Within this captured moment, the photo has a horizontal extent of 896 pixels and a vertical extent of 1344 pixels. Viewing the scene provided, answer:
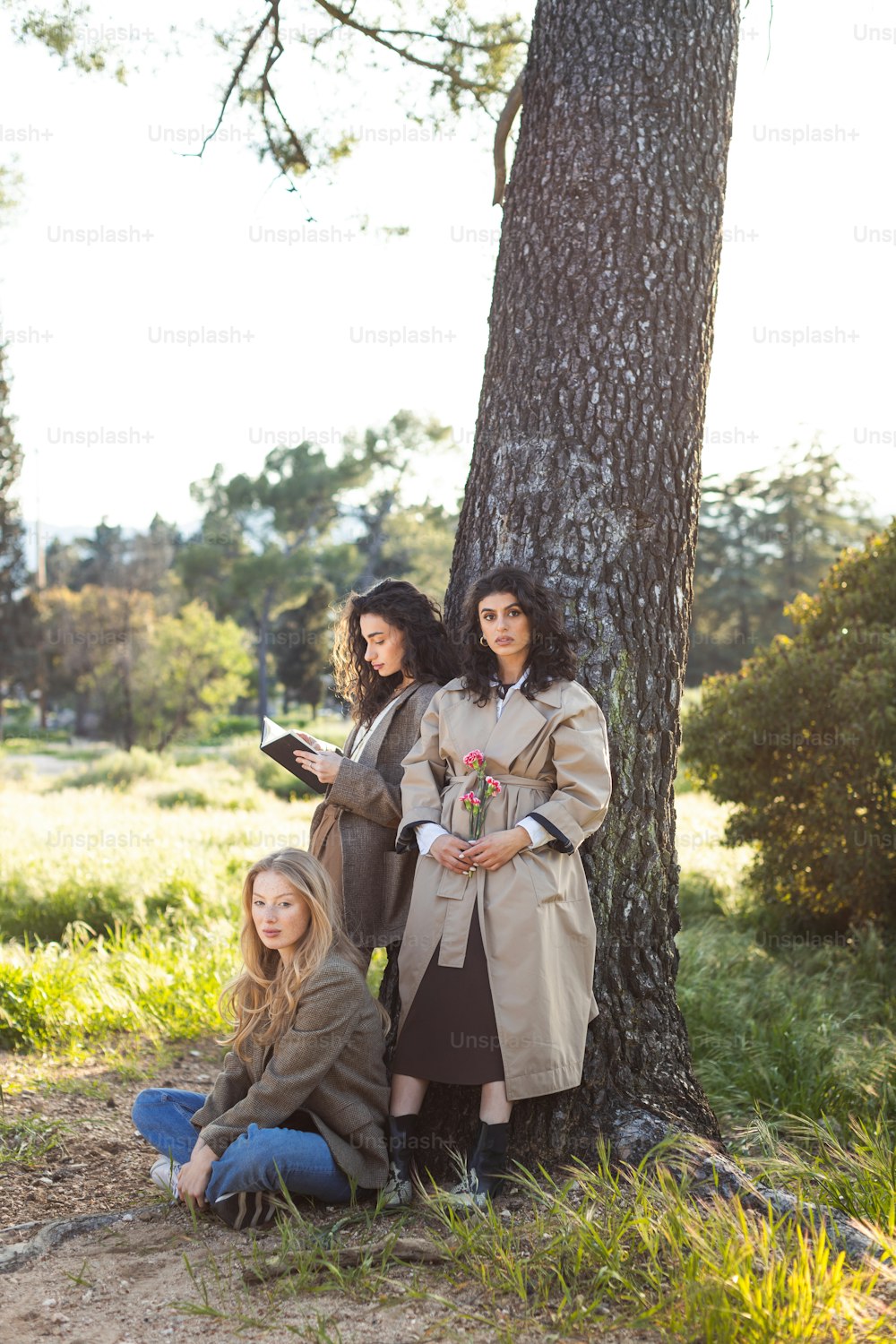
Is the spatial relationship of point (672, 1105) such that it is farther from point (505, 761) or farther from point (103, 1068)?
point (103, 1068)

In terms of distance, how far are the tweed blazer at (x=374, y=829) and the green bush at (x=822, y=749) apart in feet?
12.1

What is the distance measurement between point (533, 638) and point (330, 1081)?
1.37 metres

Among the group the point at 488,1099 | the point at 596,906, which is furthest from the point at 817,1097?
the point at 488,1099

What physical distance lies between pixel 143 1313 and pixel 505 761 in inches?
62.4

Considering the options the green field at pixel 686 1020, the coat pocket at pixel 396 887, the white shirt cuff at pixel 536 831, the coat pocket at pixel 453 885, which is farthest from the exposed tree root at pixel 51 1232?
the white shirt cuff at pixel 536 831

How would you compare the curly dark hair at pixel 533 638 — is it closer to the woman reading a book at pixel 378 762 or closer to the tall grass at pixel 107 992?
the woman reading a book at pixel 378 762

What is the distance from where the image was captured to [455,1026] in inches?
112

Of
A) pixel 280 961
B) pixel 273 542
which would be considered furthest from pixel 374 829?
pixel 273 542

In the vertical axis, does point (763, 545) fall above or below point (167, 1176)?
above

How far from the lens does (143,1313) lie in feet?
7.89

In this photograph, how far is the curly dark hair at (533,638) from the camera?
119 inches

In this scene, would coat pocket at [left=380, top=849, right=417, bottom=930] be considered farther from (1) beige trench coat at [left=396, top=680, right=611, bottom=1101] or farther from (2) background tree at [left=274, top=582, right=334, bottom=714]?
(2) background tree at [left=274, top=582, right=334, bottom=714]

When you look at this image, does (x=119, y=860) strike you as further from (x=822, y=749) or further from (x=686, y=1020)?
(x=822, y=749)

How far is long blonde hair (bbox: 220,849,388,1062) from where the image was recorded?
9.52ft
